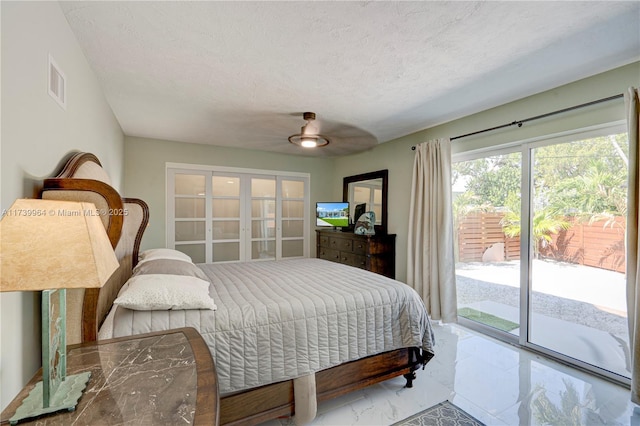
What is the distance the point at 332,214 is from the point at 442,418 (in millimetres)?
3573

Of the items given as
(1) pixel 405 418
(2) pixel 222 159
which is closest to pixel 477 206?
(1) pixel 405 418

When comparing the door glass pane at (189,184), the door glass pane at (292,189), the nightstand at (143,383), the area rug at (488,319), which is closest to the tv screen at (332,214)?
the door glass pane at (292,189)

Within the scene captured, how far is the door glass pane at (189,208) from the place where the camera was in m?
4.55

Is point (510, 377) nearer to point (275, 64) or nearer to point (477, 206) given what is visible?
point (477, 206)

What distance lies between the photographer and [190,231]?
Result: 183 inches

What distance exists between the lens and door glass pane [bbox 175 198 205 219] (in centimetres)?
455

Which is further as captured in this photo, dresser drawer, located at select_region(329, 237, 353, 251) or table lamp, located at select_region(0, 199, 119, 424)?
dresser drawer, located at select_region(329, 237, 353, 251)

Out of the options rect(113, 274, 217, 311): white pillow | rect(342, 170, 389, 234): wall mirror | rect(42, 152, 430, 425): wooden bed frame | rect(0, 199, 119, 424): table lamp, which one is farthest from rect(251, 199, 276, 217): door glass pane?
rect(0, 199, 119, 424): table lamp

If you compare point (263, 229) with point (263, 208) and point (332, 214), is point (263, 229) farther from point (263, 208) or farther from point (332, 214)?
point (332, 214)

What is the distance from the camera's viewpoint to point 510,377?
93.9 inches

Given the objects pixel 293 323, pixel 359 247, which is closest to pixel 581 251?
pixel 359 247

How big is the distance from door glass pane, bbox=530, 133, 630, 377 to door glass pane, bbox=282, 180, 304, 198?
3.70m

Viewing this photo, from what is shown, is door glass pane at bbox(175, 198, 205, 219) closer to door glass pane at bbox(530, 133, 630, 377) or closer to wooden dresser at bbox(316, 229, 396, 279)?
wooden dresser at bbox(316, 229, 396, 279)

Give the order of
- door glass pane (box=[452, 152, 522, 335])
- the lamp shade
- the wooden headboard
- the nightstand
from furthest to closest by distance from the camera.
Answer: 1. door glass pane (box=[452, 152, 522, 335])
2. the wooden headboard
3. the nightstand
4. the lamp shade
